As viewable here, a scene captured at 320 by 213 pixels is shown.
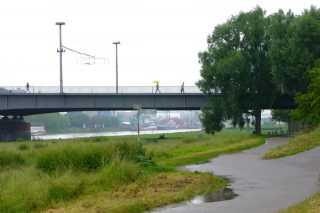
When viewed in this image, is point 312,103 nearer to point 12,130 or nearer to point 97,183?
point 97,183

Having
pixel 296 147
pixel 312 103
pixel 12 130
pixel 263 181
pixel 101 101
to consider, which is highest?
pixel 101 101

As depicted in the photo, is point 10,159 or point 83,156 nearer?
point 83,156

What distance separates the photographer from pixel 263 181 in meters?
20.6

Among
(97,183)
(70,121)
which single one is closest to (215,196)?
(97,183)

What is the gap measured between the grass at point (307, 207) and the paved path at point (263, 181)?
0.52 meters

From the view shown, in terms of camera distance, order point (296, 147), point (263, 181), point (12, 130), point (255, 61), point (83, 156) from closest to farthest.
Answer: point (263, 181), point (83, 156), point (296, 147), point (255, 61), point (12, 130)

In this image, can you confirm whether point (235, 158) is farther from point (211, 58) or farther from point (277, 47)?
point (211, 58)

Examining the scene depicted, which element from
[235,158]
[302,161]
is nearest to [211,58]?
[235,158]

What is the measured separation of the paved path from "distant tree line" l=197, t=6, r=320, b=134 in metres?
25.0

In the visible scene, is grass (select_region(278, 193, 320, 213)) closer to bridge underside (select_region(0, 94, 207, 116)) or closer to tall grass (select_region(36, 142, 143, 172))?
tall grass (select_region(36, 142, 143, 172))

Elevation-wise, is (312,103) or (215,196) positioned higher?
(312,103)

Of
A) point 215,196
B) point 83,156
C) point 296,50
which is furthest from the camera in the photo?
point 296,50

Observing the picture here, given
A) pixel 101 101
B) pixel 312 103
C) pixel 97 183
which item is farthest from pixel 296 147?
pixel 101 101

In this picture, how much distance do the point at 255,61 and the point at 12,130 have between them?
Result: 3993 centimetres
